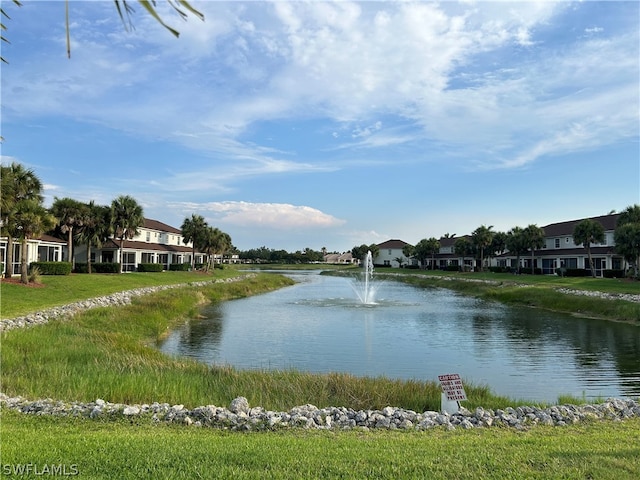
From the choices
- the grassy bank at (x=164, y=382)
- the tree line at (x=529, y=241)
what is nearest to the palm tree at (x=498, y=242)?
the tree line at (x=529, y=241)

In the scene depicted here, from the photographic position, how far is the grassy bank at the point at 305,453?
18.3ft

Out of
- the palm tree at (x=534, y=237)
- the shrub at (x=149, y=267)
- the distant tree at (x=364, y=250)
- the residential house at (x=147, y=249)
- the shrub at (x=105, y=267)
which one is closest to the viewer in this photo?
the shrub at (x=105, y=267)

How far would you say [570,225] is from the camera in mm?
69250

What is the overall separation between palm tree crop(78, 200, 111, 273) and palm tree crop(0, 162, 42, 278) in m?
13.7

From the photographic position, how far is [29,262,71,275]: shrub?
127ft

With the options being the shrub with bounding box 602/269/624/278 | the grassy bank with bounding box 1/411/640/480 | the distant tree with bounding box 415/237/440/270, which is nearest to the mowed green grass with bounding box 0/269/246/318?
the grassy bank with bounding box 1/411/640/480

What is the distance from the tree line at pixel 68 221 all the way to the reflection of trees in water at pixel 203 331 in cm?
1241

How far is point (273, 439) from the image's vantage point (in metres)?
7.21

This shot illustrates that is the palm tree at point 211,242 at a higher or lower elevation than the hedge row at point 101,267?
higher

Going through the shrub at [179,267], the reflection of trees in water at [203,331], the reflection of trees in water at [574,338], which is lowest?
the reflection of trees in water at [574,338]

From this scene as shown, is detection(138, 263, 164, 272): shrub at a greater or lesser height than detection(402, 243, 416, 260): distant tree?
lesser

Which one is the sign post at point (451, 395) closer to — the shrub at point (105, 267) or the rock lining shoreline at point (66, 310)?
the rock lining shoreline at point (66, 310)

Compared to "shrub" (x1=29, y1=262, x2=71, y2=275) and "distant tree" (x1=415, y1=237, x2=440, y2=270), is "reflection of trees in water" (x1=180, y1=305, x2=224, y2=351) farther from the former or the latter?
"distant tree" (x1=415, y1=237, x2=440, y2=270)

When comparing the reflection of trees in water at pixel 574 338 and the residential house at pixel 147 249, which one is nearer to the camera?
the reflection of trees in water at pixel 574 338
